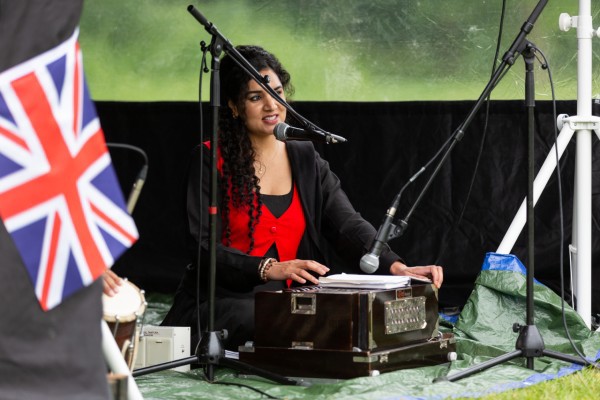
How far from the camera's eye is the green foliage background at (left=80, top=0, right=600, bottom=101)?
5070 mm

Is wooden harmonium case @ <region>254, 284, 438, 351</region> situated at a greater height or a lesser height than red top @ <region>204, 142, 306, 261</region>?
lesser

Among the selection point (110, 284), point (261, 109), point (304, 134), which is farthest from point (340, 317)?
point (261, 109)

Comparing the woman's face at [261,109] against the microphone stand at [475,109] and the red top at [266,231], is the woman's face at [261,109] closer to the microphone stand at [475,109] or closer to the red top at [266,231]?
the red top at [266,231]

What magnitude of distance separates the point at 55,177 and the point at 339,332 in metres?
1.66

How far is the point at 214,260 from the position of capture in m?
3.31

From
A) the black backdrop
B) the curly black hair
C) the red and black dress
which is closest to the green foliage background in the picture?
the black backdrop

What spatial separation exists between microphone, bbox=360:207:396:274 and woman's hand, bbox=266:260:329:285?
1.27 ft

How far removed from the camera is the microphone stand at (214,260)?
10.6ft

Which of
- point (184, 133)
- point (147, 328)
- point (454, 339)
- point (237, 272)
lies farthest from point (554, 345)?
point (184, 133)

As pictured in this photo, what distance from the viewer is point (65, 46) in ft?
6.22

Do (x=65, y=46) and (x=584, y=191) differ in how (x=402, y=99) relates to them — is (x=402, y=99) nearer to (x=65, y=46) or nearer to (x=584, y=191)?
(x=584, y=191)

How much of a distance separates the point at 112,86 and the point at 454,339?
2.75m

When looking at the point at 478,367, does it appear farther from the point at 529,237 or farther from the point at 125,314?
the point at 125,314

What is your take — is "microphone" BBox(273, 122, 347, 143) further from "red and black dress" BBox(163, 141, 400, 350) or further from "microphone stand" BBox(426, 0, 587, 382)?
"red and black dress" BBox(163, 141, 400, 350)
